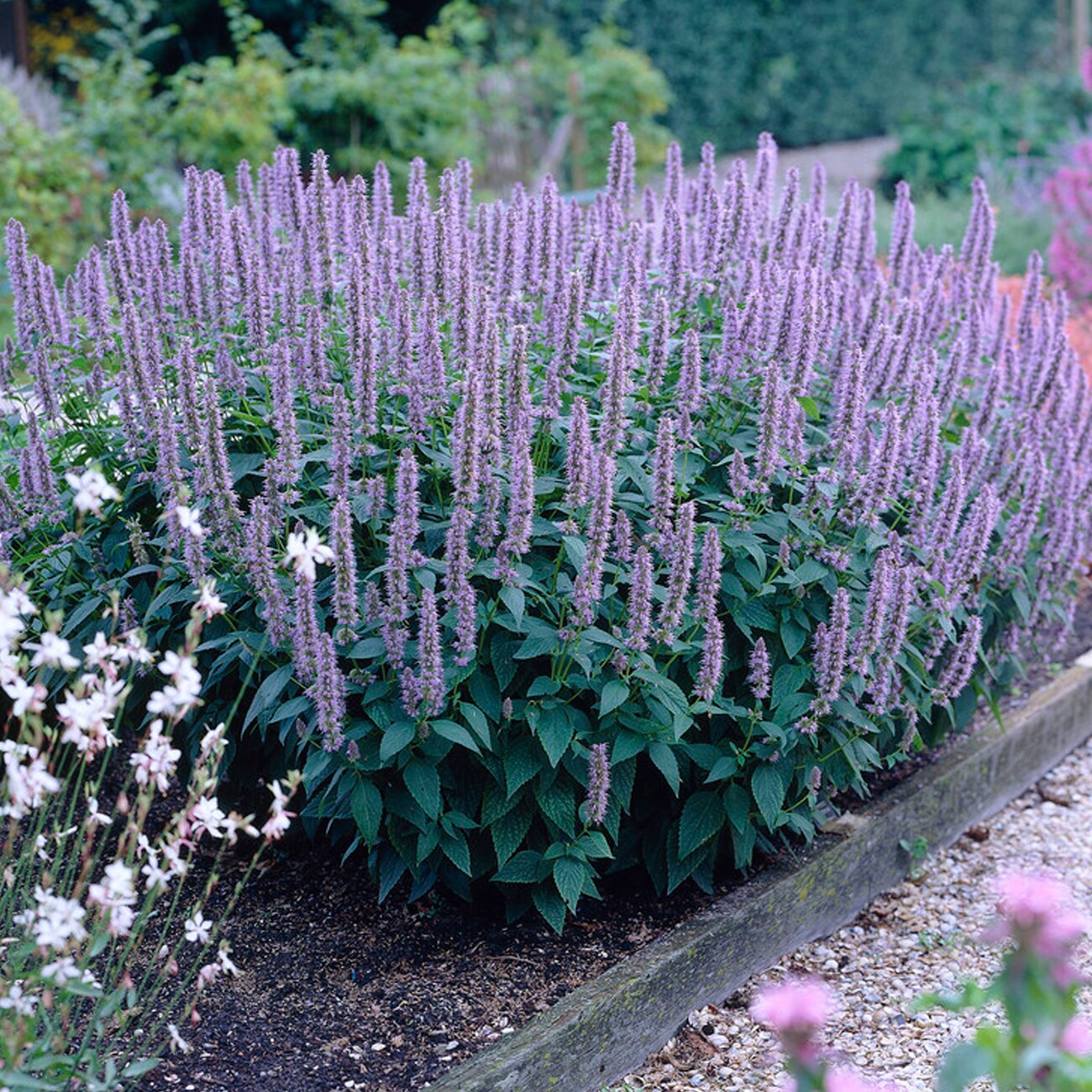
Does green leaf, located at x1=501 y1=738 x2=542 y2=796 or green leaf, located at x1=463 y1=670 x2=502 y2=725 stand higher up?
green leaf, located at x1=463 y1=670 x2=502 y2=725

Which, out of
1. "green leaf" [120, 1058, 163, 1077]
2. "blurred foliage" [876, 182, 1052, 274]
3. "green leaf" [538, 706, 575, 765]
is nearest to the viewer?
A: "green leaf" [120, 1058, 163, 1077]

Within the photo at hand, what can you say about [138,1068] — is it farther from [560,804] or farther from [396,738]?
[560,804]

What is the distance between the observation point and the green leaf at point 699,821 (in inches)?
136

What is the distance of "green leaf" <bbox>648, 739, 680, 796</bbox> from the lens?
320 centimetres

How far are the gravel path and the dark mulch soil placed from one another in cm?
28

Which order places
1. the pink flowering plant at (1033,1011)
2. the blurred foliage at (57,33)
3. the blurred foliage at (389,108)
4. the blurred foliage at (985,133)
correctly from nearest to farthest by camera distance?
the pink flowering plant at (1033,1011) → the blurred foliage at (389,108) → the blurred foliage at (985,133) → the blurred foliage at (57,33)

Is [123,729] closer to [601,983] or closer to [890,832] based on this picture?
[601,983]

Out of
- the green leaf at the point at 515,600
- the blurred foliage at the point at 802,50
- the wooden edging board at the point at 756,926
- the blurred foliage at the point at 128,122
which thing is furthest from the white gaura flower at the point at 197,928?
the blurred foliage at the point at 802,50

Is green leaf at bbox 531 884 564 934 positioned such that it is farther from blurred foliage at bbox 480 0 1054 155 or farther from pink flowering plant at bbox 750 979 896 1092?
blurred foliage at bbox 480 0 1054 155

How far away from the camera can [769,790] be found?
3.42 m

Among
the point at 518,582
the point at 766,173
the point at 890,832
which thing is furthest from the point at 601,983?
the point at 766,173

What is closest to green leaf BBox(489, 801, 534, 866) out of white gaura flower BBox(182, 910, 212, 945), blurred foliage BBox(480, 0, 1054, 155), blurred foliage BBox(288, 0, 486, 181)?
white gaura flower BBox(182, 910, 212, 945)

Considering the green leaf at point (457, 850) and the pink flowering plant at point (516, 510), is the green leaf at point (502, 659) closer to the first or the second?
the pink flowering plant at point (516, 510)

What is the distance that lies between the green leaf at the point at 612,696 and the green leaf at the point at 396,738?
0.40m
